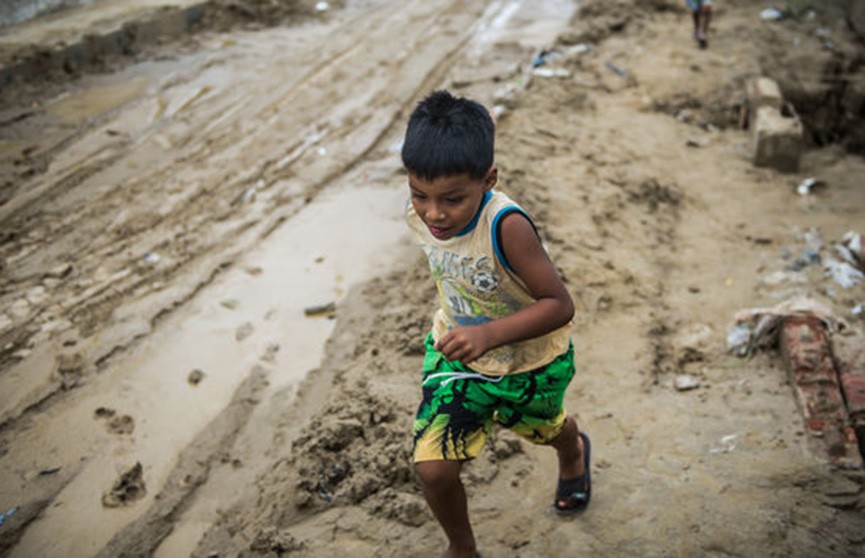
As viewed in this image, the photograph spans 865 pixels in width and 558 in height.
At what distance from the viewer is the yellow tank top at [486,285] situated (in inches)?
81.0

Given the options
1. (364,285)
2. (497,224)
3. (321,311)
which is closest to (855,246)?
(364,285)

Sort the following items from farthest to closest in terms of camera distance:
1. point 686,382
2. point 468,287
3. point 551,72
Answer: point 551,72 < point 686,382 < point 468,287

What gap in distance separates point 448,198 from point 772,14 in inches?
326

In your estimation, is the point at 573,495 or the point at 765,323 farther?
the point at 765,323

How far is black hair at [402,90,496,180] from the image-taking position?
1925 mm

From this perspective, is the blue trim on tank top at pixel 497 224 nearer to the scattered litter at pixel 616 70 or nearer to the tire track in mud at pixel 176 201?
the tire track in mud at pixel 176 201

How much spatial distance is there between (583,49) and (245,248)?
482 cm

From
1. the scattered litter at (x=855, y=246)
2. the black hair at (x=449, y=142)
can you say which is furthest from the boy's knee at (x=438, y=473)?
the scattered litter at (x=855, y=246)

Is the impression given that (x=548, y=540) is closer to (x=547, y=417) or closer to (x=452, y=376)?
(x=547, y=417)

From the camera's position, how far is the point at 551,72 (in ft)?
24.0

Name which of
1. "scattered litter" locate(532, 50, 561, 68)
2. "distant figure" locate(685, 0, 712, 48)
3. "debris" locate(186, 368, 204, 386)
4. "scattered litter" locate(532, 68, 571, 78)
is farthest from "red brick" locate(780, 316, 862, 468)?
"distant figure" locate(685, 0, 712, 48)

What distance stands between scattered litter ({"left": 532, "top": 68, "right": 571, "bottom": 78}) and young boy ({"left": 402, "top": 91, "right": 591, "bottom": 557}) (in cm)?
539

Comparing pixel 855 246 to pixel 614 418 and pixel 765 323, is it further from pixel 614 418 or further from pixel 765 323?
pixel 614 418

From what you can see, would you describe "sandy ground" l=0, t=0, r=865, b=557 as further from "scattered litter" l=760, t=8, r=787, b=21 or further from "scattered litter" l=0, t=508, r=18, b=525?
"scattered litter" l=760, t=8, r=787, b=21
